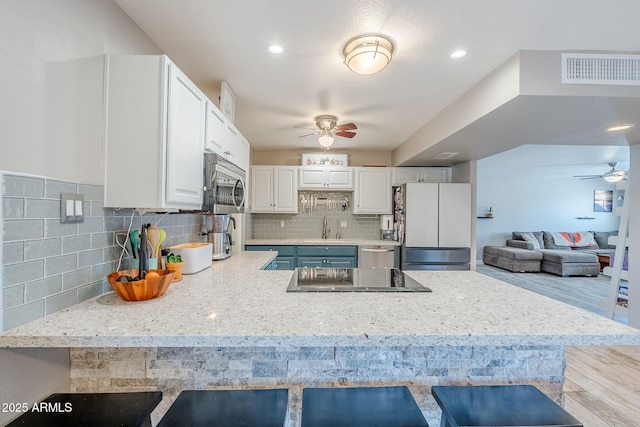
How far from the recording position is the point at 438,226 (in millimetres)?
4070

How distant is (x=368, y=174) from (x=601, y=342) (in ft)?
12.1

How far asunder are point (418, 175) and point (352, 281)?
3224 millimetres

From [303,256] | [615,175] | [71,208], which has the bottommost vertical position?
[303,256]

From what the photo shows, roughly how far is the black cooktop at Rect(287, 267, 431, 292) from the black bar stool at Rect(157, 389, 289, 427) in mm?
499

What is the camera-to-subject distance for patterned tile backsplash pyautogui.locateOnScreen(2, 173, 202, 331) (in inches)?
38.4

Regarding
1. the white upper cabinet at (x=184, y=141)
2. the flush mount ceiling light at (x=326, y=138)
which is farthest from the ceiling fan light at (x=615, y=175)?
the white upper cabinet at (x=184, y=141)

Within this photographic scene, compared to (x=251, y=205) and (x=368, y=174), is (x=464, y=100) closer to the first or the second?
(x=368, y=174)

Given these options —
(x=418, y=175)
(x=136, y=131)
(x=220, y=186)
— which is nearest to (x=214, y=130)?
(x=220, y=186)

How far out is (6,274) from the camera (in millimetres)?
960

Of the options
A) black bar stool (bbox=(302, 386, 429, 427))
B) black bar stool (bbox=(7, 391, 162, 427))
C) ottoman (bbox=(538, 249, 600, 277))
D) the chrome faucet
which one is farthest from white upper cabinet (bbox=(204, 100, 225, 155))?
ottoman (bbox=(538, 249, 600, 277))

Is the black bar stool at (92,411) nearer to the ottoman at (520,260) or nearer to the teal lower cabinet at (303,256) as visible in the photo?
the teal lower cabinet at (303,256)

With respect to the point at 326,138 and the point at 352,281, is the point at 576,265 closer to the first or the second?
the point at 326,138

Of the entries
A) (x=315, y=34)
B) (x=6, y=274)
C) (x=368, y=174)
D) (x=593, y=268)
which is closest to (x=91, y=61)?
(x=6, y=274)

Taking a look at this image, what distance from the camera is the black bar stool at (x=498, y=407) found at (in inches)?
40.7
